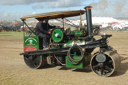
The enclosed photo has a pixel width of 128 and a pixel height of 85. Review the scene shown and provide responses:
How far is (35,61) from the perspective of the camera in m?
6.98

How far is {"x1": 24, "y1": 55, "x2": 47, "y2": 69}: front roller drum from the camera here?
688 cm

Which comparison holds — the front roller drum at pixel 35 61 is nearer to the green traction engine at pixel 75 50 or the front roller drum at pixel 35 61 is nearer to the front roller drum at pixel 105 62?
the green traction engine at pixel 75 50

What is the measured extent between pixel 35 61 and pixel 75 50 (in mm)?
1891

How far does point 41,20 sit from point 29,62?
5.97ft

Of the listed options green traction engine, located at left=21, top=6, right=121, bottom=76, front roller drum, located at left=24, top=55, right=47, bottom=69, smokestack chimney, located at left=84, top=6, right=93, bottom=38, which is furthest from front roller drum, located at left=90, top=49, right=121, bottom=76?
front roller drum, located at left=24, top=55, right=47, bottom=69

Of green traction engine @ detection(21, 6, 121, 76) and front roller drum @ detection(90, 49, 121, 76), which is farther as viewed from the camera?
green traction engine @ detection(21, 6, 121, 76)

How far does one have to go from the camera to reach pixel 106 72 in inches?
226

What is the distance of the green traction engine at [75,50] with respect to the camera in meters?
5.61

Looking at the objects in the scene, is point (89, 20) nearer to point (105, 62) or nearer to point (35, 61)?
point (105, 62)

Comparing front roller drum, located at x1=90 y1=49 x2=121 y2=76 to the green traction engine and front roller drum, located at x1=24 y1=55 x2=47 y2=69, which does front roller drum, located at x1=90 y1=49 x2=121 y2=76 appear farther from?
front roller drum, located at x1=24 y1=55 x2=47 y2=69

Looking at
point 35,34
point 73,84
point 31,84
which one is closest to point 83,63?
point 73,84

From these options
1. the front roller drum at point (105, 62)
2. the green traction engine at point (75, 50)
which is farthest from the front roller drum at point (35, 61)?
the front roller drum at point (105, 62)

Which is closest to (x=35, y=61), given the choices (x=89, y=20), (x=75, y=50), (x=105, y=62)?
(x=75, y=50)

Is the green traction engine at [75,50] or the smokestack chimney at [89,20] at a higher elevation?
the smokestack chimney at [89,20]
